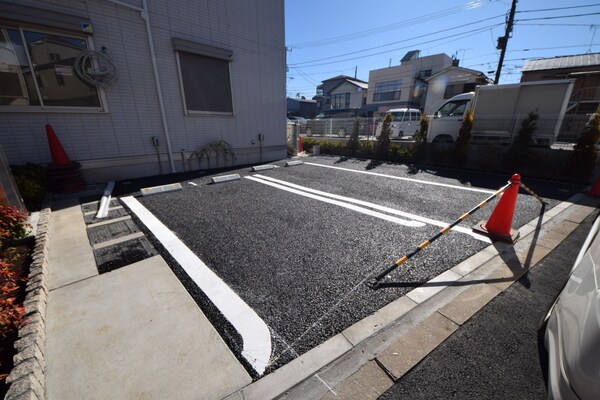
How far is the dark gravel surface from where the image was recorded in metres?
1.37

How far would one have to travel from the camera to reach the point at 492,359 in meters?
1.55

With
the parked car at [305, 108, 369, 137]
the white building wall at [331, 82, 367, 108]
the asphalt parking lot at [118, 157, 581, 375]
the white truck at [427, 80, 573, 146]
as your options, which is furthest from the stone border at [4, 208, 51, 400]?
the white building wall at [331, 82, 367, 108]

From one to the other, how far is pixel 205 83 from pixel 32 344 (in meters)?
7.05

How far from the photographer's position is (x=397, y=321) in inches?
72.6

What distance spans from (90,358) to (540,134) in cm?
1069

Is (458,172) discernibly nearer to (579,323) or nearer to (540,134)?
(540,134)

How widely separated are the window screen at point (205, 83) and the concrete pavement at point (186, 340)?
18.2ft

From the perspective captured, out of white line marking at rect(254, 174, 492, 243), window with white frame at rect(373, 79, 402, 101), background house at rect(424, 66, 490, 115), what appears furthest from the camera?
window with white frame at rect(373, 79, 402, 101)

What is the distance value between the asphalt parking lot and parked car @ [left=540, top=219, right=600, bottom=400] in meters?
0.99

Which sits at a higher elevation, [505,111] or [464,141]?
[505,111]

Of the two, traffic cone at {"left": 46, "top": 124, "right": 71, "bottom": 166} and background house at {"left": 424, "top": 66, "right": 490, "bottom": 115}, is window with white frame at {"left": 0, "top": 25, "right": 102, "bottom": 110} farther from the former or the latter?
background house at {"left": 424, "top": 66, "right": 490, "bottom": 115}

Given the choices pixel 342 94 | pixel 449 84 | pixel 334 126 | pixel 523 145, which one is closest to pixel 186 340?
pixel 523 145

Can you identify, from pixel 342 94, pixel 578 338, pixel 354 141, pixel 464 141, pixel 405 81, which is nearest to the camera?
pixel 578 338

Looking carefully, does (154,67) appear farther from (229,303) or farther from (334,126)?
(334,126)
